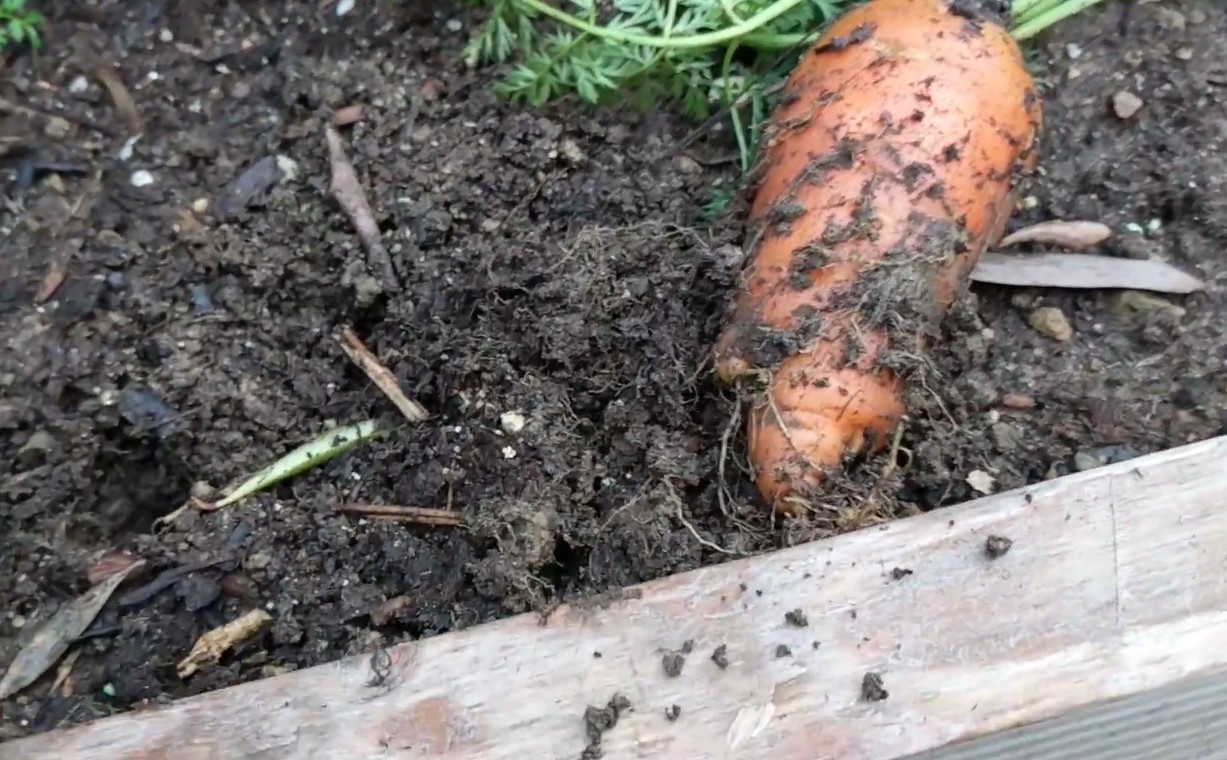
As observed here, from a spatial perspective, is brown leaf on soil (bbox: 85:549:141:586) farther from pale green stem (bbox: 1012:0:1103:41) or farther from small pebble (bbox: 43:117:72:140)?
pale green stem (bbox: 1012:0:1103:41)

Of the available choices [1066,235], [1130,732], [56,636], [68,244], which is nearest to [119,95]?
[68,244]

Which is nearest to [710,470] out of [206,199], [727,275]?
[727,275]

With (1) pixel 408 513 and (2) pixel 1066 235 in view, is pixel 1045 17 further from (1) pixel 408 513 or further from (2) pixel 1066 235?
(1) pixel 408 513

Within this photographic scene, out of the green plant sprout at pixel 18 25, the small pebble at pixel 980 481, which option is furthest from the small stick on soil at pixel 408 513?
the green plant sprout at pixel 18 25

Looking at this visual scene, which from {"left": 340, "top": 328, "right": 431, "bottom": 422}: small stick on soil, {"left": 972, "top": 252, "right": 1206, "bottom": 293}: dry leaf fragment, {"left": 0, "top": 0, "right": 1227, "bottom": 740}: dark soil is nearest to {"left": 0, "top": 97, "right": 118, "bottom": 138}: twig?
{"left": 0, "top": 0, "right": 1227, "bottom": 740}: dark soil

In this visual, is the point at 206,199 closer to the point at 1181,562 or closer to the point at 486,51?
the point at 486,51
